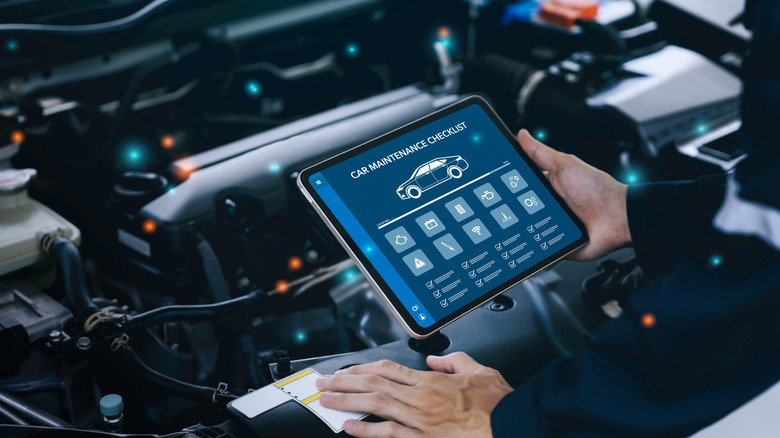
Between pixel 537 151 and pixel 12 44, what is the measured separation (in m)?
0.89

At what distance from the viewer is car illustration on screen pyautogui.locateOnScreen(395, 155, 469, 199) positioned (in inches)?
37.6

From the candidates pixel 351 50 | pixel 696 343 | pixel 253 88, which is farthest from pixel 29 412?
pixel 351 50

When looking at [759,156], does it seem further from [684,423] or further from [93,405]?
[93,405]

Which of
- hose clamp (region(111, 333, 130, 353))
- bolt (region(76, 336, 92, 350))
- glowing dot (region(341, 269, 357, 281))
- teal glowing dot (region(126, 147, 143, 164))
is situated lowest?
glowing dot (region(341, 269, 357, 281))

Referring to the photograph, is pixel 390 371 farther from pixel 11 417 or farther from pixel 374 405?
pixel 11 417

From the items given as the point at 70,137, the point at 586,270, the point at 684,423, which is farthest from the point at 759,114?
the point at 70,137

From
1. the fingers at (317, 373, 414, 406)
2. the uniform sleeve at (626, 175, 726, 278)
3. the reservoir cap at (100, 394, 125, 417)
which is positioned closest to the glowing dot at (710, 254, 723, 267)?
the uniform sleeve at (626, 175, 726, 278)

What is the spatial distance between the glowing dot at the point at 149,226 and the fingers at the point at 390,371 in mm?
401

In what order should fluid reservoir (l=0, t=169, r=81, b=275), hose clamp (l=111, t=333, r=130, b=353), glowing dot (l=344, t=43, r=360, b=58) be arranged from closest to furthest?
hose clamp (l=111, t=333, r=130, b=353), fluid reservoir (l=0, t=169, r=81, b=275), glowing dot (l=344, t=43, r=360, b=58)

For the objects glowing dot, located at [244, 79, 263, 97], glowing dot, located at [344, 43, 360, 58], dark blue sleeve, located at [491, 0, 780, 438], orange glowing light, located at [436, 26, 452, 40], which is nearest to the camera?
dark blue sleeve, located at [491, 0, 780, 438]

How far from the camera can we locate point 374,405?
82 cm

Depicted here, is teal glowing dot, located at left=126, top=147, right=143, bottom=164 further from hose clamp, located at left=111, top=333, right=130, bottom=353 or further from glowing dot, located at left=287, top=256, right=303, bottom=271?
hose clamp, located at left=111, top=333, right=130, bottom=353

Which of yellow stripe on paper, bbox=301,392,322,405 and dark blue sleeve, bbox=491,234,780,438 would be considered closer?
dark blue sleeve, bbox=491,234,780,438

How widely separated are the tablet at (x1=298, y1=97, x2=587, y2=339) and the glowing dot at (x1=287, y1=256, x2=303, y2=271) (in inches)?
11.4
